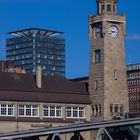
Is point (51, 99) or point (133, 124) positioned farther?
point (51, 99)

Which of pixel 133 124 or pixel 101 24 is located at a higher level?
pixel 101 24

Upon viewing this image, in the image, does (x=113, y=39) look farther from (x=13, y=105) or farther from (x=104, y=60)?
(x=13, y=105)

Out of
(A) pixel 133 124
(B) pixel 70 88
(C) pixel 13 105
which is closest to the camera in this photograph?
(A) pixel 133 124

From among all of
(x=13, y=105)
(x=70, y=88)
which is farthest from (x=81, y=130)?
(x=70, y=88)

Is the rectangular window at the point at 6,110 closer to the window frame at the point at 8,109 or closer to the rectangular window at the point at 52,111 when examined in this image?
the window frame at the point at 8,109

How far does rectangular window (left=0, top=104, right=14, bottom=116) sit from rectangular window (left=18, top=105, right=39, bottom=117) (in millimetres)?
1292

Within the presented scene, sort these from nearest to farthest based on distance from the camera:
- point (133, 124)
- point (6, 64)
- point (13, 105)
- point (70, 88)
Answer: point (133, 124) < point (13, 105) < point (70, 88) < point (6, 64)

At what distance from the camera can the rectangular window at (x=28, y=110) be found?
94.6 meters

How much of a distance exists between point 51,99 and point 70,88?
506 cm

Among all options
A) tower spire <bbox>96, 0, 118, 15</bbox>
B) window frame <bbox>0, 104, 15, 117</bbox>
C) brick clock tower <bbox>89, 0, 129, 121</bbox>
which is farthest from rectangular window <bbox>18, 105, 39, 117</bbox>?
tower spire <bbox>96, 0, 118, 15</bbox>

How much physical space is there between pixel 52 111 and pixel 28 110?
4222mm

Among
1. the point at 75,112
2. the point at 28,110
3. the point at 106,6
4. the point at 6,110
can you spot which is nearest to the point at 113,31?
the point at 106,6

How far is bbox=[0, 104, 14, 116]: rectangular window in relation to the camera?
9301 centimetres

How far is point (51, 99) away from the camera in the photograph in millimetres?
97250
